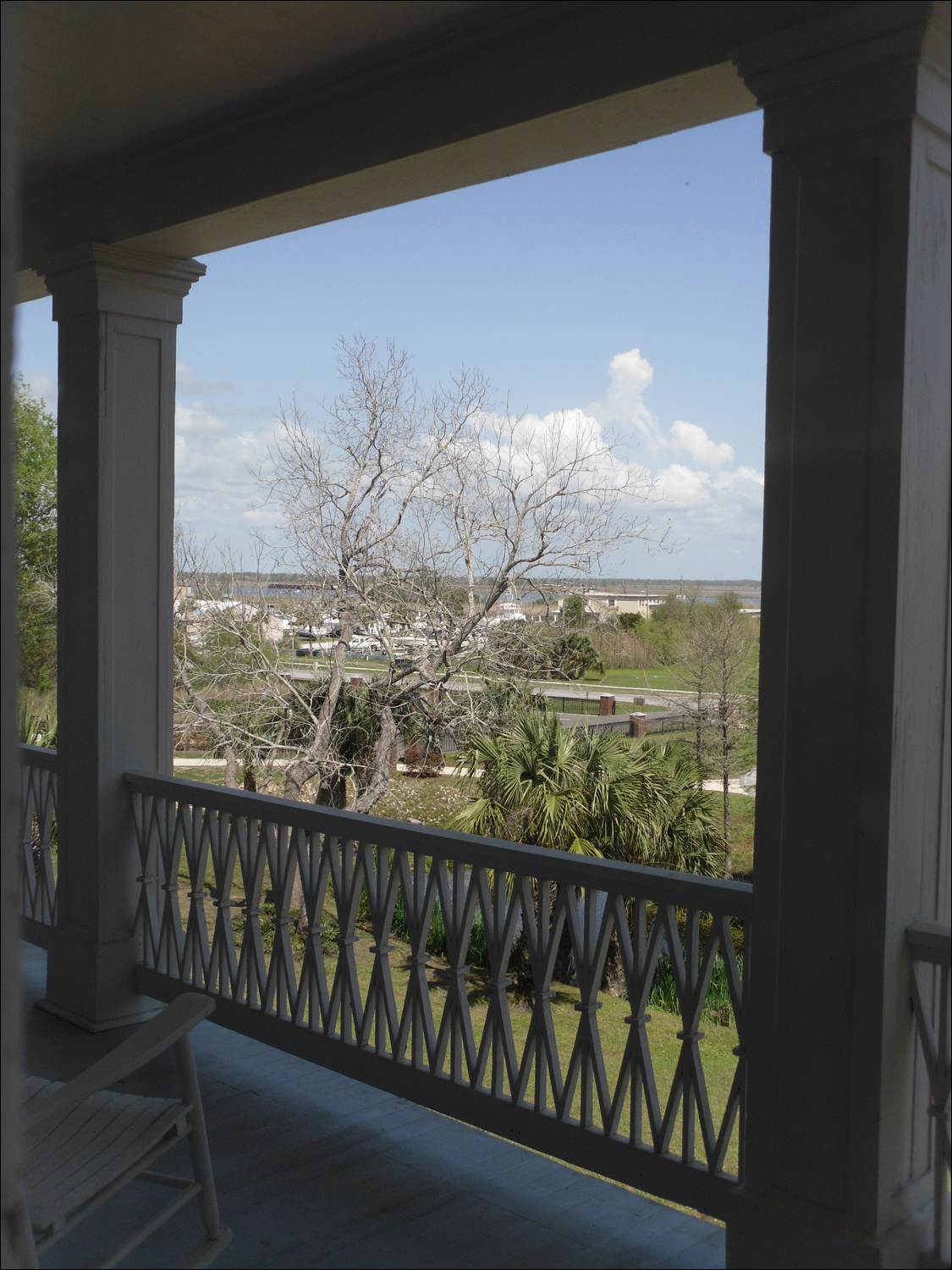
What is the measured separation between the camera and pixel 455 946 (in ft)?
9.24

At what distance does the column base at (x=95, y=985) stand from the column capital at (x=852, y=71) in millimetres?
3288

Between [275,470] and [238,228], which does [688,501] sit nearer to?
[275,470]

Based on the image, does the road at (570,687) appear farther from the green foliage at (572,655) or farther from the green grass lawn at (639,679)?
the green foliage at (572,655)

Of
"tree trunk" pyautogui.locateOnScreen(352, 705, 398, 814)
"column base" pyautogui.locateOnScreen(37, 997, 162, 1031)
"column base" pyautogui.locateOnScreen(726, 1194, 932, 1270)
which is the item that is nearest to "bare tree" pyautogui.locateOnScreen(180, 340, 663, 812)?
"tree trunk" pyautogui.locateOnScreen(352, 705, 398, 814)

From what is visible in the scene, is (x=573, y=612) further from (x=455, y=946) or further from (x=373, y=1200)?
(x=373, y=1200)

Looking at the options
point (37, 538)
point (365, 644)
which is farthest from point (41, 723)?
point (365, 644)

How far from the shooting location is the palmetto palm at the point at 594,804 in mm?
10719

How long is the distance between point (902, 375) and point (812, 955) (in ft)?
3.68

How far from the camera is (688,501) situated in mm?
18875

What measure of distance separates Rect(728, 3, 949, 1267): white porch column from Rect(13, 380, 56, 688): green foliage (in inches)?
154

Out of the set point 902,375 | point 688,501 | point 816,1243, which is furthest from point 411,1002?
point 688,501

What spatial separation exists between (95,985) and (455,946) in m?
1.61

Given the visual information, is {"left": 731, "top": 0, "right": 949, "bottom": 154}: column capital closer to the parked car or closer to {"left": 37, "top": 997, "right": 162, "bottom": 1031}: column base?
{"left": 37, "top": 997, "right": 162, "bottom": 1031}: column base

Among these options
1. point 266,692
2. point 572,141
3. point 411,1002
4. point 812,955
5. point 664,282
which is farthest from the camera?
point 664,282
